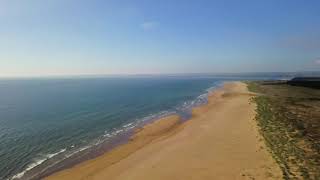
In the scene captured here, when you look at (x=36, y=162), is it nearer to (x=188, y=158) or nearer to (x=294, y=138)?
(x=188, y=158)

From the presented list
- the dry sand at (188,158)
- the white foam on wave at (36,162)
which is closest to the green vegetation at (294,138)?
the dry sand at (188,158)

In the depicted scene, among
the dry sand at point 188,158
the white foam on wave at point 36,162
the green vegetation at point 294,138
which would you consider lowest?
the white foam on wave at point 36,162

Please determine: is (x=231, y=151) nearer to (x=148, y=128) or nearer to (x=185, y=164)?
(x=185, y=164)

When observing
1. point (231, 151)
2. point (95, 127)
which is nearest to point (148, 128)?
point (95, 127)

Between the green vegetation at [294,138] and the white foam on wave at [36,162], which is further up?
the green vegetation at [294,138]

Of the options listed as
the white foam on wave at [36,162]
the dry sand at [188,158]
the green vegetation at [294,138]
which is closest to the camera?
the green vegetation at [294,138]

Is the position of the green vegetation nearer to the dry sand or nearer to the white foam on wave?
the dry sand

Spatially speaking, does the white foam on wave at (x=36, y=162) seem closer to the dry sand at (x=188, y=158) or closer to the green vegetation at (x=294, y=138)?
the dry sand at (x=188, y=158)

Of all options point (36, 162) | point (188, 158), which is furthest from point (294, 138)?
point (36, 162)
